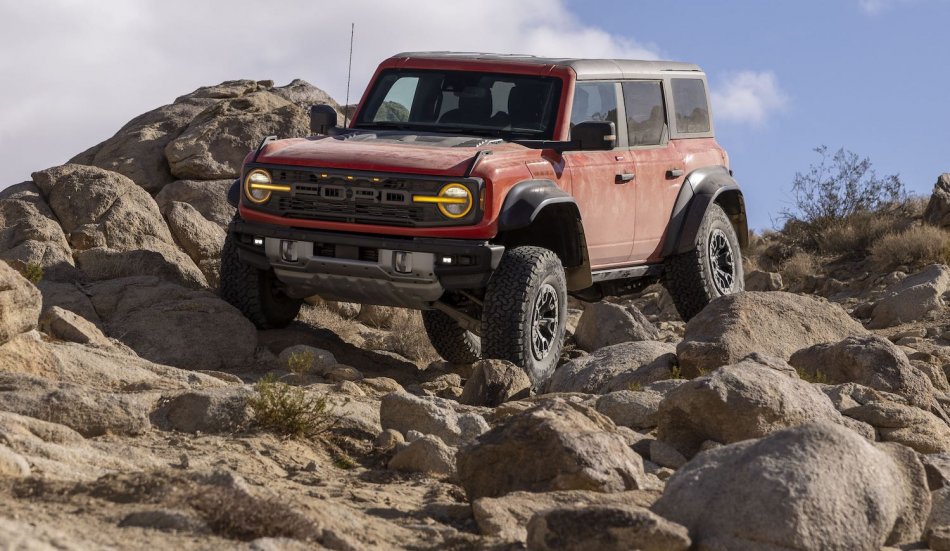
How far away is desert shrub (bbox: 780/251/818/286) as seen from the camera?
59.0ft

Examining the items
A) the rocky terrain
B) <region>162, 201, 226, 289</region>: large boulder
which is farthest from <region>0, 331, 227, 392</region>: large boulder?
<region>162, 201, 226, 289</region>: large boulder

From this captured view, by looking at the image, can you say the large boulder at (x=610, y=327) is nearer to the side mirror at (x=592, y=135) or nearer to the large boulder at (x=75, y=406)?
the side mirror at (x=592, y=135)

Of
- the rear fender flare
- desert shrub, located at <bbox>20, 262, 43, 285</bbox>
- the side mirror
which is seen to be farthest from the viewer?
the rear fender flare

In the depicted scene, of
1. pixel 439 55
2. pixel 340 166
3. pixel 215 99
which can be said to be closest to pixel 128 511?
pixel 340 166

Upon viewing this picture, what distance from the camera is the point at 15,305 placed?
289 inches

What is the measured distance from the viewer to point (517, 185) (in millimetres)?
9156

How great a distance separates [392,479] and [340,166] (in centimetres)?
358

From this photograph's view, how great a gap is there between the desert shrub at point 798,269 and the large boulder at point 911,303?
351 centimetres

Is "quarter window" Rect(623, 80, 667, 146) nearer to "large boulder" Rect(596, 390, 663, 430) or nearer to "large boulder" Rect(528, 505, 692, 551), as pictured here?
"large boulder" Rect(596, 390, 663, 430)

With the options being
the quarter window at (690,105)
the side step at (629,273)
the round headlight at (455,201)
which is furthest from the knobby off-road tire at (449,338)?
the quarter window at (690,105)

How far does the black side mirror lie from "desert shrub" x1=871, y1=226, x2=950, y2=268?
9.16 meters

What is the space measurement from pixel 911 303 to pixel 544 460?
9399 mm

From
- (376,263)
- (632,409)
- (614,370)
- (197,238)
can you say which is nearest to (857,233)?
(197,238)

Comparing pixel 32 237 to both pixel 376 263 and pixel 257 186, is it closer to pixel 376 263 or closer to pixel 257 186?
pixel 257 186
